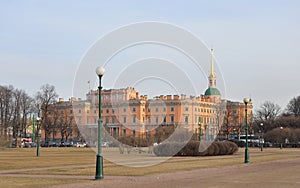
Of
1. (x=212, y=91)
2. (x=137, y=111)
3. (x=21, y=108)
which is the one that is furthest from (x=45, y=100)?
(x=137, y=111)

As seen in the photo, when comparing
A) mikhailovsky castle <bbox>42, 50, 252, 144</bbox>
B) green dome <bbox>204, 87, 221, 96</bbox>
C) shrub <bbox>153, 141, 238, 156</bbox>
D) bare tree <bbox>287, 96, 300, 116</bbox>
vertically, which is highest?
bare tree <bbox>287, 96, 300, 116</bbox>

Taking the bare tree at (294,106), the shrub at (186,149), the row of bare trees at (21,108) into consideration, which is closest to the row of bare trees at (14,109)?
the row of bare trees at (21,108)

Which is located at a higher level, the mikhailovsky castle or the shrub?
the mikhailovsky castle

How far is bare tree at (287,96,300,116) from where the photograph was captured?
432 ft

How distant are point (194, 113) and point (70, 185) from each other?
3999 cm

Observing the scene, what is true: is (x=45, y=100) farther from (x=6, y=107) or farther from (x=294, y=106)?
(x=294, y=106)

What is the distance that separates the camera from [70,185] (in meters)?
20.9

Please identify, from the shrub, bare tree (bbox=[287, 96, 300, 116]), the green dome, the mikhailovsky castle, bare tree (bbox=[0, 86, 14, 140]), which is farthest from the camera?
bare tree (bbox=[287, 96, 300, 116])

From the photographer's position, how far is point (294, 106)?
133375 millimetres

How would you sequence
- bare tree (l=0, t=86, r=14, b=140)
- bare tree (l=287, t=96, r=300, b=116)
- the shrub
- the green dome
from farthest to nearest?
bare tree (l=287, t=96, r=300, b=116) < bare tree (l=0, t=86, r=14, b=140) < the green dome < the shrub

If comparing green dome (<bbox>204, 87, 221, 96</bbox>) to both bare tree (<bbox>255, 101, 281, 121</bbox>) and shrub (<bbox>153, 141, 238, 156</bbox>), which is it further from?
bare tree (<bbox>255, 101, 281, 121</bbox>)

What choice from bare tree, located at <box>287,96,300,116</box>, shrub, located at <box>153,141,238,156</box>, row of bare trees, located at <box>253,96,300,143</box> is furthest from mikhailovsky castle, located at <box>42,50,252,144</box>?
bare tree, located at <box>287,96,300,116</box>

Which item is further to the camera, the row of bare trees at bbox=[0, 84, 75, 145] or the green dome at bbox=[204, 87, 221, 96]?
the row of bare trees at bbox=[0, 84, 75, 145]

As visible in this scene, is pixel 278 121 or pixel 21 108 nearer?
pixel 21 108
